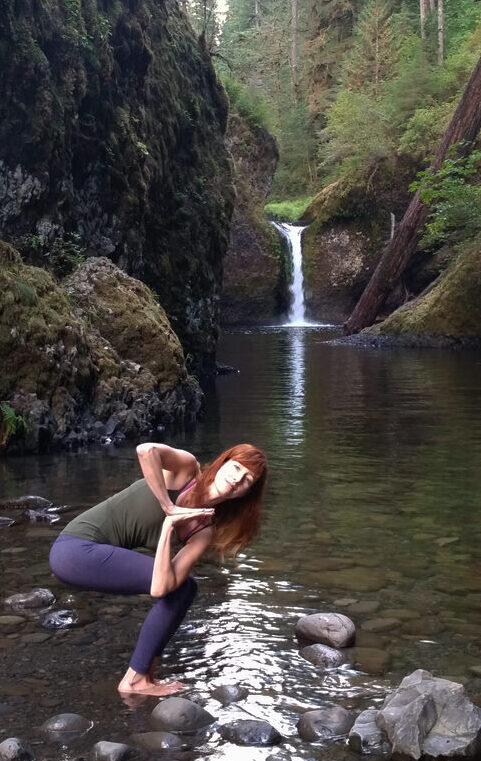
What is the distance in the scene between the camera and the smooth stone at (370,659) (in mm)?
3664

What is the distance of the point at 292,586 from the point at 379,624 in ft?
2.40

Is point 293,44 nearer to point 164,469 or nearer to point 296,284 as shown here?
point 296,284

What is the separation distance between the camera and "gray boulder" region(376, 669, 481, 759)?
9.23ft

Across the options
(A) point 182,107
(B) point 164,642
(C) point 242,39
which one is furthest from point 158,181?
(C) point 242,39

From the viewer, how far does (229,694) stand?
3367mm

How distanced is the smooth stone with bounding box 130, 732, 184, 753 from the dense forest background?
22185 mm

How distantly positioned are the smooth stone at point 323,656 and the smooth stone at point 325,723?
0.54 metres

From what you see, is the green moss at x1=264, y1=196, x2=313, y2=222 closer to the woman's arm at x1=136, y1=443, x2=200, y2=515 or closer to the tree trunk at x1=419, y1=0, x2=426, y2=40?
the tree trunk at x1=419, y1=0, x2=426, y2=40

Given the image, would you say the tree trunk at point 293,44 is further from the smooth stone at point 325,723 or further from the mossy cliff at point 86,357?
the smooth stone at point 325,723

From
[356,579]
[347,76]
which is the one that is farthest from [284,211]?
[356,579]

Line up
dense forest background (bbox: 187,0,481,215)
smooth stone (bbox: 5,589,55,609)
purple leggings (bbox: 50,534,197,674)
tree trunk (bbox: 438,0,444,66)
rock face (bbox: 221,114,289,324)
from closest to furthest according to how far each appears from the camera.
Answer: purple leggings (bbox: 50,534,197,674), smooth stone (bbox: 5,589,55,609), dense forest background (bbox: 187,0,481,215), rock face (bbox: 221,114,289,324), tree trunk (bbox: 438,0,444,66)

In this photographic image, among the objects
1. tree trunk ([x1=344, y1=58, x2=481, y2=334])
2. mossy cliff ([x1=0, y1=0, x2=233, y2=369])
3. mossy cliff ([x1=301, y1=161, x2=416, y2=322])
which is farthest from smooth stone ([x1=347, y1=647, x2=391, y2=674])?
mossy cliff ([x1=301, y1=161, x2=416, y2=322])

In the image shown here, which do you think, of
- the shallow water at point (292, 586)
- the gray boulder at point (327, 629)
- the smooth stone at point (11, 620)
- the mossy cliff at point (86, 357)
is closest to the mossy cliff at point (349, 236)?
the mossy cliff at point (86, 357)

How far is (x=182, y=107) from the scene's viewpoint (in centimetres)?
1631
